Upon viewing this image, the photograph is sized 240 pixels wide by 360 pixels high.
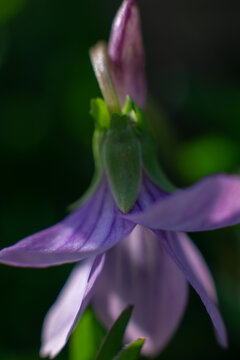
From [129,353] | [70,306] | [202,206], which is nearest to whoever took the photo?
[202,206]

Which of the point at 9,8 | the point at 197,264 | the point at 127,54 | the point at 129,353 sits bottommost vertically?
the point at 197,264

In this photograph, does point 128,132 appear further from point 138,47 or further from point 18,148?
point 18,148

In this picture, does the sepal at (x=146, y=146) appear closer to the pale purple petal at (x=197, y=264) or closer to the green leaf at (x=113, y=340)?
the pale purple petal at (x=197, y=264)

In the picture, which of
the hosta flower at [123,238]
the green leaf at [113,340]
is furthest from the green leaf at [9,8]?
the green leaf at [113,340]

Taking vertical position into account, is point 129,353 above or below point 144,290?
above

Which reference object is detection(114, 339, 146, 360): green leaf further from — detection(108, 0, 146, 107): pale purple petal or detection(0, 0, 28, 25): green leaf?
detection(0, 0, 28, 25): green leaf

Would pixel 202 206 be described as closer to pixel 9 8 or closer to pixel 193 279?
pixel 193 279

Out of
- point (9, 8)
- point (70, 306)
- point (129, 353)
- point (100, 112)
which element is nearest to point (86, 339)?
point (70, 306)

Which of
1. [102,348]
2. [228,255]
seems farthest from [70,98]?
[102,348]
